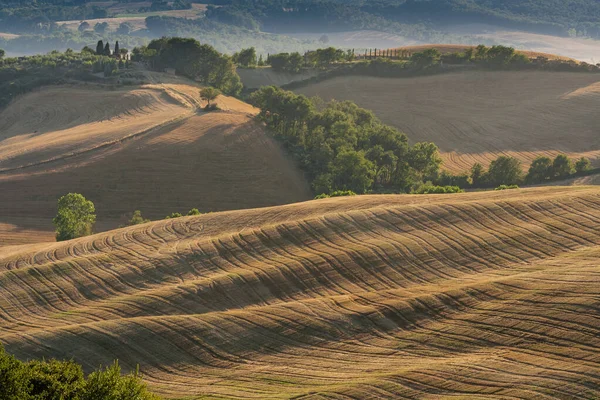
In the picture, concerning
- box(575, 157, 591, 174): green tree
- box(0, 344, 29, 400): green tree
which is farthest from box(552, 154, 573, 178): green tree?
box(0, 344, 29, 400): green tree

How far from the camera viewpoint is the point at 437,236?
192 feet

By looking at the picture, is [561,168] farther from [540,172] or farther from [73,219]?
[73,219]

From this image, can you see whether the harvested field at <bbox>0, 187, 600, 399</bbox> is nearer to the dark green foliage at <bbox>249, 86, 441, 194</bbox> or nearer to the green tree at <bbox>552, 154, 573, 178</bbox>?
the dark green foliage at <bbox>249, 86, 441, 194</bbox>

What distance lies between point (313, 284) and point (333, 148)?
61.1 metres

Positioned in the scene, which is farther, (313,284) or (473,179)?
(473,179)

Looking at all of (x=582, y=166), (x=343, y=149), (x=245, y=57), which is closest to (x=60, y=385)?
(x=343, y=149)

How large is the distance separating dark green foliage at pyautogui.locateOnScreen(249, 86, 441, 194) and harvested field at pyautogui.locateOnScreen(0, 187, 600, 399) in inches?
1409

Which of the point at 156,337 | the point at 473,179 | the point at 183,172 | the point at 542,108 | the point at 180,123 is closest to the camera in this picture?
the point at 156,337

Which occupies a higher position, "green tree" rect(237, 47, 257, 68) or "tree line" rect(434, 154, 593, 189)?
"green tree" rect(237, 47, 257, 68)

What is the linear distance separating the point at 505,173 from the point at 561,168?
842cm

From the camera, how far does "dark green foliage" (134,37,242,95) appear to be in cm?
15725

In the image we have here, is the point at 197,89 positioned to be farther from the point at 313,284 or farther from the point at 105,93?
the point at 313,284

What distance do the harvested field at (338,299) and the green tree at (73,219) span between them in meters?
13.2

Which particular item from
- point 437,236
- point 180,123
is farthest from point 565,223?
point 180,123
